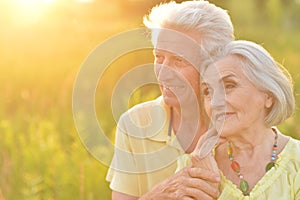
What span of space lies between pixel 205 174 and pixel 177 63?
1.62 feet

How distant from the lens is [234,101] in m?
2.51

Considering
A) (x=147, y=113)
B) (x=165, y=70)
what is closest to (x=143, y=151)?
(x=147, y=113)

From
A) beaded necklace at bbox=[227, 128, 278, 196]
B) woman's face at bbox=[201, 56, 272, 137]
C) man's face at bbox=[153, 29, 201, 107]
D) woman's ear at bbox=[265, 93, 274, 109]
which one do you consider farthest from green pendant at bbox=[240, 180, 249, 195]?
man's face at bbox=[153, 29, 201, 107]

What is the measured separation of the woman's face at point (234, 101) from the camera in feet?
8.25

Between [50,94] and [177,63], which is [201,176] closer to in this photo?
[177,63]

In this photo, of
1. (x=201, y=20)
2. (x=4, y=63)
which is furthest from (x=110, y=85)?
(x=201, y=20)

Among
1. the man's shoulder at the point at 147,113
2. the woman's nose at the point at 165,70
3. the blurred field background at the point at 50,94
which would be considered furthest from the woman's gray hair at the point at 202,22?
the man's shoulder at the point at 147,113

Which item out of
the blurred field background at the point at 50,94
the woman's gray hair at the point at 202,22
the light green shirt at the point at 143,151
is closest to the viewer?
the woman's gray hair at the point at 202,22

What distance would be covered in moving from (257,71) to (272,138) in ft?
0.85

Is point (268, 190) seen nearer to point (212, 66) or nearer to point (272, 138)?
point (272, 138)

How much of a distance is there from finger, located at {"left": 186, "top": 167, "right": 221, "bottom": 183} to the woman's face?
0.13 metres

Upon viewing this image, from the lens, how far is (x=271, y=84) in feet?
8.29

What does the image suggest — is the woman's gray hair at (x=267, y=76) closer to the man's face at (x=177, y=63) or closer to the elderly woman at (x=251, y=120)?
the elderly woman at (x=251, y=120)

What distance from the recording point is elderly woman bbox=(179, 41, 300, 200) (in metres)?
2.51
